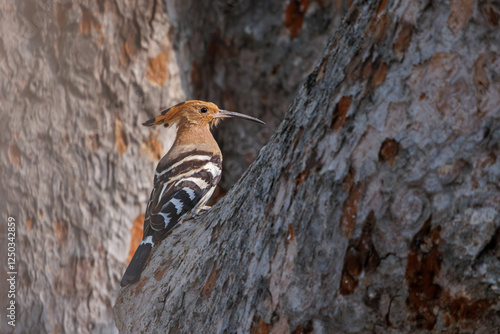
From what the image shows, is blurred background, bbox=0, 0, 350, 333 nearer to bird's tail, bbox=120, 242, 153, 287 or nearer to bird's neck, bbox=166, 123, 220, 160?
bird's neck, bbox=166, 123, 220, 160

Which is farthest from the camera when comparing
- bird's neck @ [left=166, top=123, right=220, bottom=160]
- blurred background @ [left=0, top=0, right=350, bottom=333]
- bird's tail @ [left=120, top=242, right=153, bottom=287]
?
blurred background @ [left=0, top=0, right=350, bottom=333]

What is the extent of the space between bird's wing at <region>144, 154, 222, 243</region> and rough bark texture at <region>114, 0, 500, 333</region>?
922 millimetres

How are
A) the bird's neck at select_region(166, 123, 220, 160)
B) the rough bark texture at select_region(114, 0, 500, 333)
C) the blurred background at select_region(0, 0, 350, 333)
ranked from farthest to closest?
the blurred background at select_region(0, 0, 350, 333)
the bird's neck at select_region(166, 123, 220, 160)
the rough bark texture at select_region(114, 0, 500, 333)

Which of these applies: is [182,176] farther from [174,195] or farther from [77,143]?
[77,143]

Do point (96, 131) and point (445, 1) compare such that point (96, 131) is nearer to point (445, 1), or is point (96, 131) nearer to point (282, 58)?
point (282, 58)

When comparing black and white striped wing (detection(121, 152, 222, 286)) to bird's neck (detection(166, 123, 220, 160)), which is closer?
black and white striped wing (detection(121, 152, 222, 286))

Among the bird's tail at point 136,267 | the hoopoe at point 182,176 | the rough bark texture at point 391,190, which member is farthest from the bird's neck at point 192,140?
the rough bark texture at point 391,190

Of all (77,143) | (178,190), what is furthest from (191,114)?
(77,143)

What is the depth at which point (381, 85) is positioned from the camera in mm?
1221

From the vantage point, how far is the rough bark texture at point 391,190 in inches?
44.7

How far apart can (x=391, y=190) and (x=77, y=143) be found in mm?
2369

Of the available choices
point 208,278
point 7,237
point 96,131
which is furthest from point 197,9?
point 208,278

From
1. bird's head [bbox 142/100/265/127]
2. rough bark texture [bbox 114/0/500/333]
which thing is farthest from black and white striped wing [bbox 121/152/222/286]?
rough bark texture [bbox 114/0/500/333]

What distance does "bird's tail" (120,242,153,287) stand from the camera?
2.00 m
